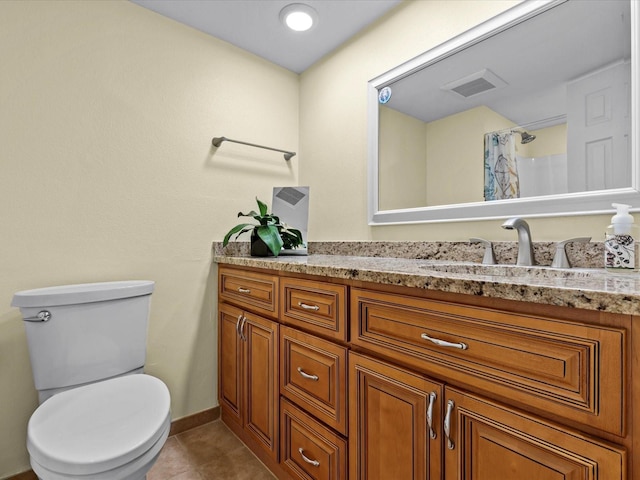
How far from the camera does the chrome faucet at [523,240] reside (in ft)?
3.65

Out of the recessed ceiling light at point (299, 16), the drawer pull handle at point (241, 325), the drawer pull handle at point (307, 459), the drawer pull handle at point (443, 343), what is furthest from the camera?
the recessed ceiling light at point (299, 16)

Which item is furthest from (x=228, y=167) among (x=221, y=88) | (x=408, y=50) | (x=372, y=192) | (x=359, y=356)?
(x=359, y=356)

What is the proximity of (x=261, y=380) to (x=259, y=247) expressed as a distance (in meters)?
0.68

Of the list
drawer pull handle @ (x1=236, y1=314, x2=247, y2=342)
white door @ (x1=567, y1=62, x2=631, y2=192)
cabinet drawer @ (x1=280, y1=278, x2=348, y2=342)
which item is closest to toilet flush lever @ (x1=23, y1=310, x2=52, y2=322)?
drawer pull handle @ (x1=236, y1=314, x2=247, y2=342)

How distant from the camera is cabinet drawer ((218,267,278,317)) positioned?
1329 millimetres

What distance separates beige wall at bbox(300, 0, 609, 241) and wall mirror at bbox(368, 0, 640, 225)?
0.18ft

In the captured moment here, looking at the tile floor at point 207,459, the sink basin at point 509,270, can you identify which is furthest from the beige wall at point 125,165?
the sink basin at point 509,270

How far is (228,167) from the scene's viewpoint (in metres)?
1.95

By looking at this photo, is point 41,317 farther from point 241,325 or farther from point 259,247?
point 259,247

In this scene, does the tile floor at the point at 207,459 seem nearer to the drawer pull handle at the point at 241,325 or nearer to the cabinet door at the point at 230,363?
the cabinet door at the point at 230,363

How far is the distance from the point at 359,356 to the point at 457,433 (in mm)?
312

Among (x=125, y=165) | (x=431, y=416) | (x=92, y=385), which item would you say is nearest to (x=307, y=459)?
(x=431, y=416)

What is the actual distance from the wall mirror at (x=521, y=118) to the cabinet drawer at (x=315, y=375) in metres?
0.79

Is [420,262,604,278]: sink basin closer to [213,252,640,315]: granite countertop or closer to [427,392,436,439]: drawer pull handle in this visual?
[213,252,640,315]: granite countertop
